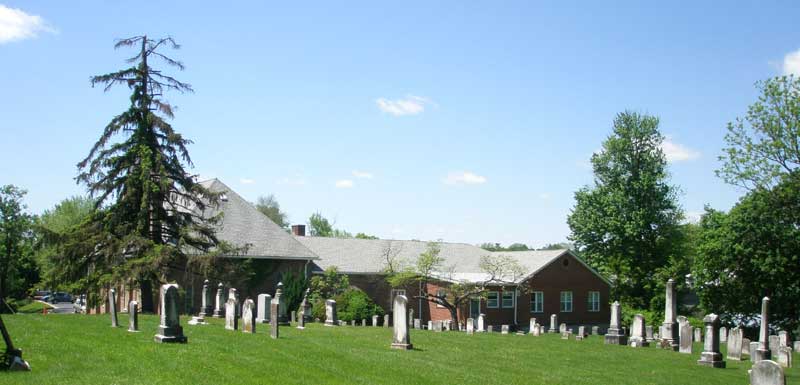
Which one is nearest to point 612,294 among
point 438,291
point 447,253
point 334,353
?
point 447,253

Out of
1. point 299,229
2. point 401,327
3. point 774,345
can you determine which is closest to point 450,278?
point 299,229

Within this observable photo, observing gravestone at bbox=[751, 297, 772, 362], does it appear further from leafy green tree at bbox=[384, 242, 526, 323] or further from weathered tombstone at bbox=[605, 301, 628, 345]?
leafy green tree at bbox=[384, 242, 526, 323]

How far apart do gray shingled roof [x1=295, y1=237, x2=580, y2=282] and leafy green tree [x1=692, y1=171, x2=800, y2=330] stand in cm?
1026

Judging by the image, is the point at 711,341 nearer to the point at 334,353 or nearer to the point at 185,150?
the point at 334,353

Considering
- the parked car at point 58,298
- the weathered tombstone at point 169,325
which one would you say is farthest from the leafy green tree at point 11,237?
the weathered tombstone at point 169,325

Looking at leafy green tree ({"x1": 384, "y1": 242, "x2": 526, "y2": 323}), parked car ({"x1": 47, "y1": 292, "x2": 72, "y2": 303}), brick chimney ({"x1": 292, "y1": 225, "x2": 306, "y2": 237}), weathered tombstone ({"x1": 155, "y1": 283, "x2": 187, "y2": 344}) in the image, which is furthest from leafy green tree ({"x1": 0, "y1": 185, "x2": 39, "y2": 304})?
weathered tombstone ({"x1": 155, "y1": 283, "x2": 187, "y2": 344})

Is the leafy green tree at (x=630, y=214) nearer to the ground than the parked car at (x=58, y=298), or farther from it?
farther from it

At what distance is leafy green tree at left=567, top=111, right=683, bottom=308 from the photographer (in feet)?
172

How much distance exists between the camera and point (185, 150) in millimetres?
34188

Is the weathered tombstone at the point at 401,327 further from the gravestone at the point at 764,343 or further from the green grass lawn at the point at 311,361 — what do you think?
the gravestone at the point at 764,343

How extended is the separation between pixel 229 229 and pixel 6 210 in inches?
1128

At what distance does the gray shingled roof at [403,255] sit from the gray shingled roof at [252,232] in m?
3.28

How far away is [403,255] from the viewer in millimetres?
50844

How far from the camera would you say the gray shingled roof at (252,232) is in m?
40.2
